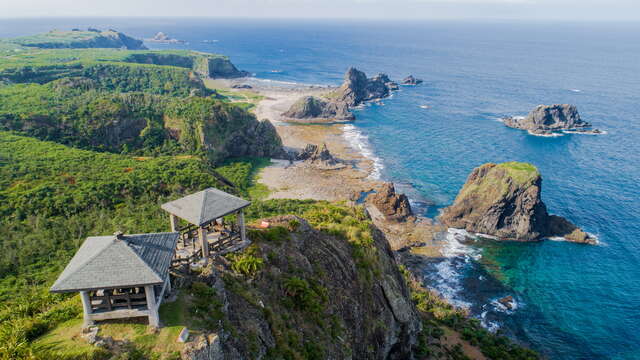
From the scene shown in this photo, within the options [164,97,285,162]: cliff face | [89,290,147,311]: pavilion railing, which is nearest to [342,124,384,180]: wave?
[164,97,285,162]: cliff face

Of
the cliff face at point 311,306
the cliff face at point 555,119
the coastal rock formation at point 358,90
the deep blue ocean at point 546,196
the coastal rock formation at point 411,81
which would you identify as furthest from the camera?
the coastal rock formation at point 411,81

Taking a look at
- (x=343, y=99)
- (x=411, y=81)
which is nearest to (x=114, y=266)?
(x=343, y=99)

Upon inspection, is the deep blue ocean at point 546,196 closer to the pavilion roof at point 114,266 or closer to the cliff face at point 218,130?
the cliff face at point 218,130

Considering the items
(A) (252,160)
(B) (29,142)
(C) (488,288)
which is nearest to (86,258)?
(C) (488,288)

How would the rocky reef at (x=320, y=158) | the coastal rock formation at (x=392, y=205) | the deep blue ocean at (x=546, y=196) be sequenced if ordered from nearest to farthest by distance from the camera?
1. the deep blue ocean at (x=546, y=196)
2. the coastal rock formation at (x=392, y=205)
3. the rocky reef at (x=320, y=158)

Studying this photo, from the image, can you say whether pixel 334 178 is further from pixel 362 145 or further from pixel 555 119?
pixel 555 119

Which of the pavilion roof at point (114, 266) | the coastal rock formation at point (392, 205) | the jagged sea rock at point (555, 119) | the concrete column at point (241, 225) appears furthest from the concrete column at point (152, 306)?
the jagged sea rock at point (555, 119)
